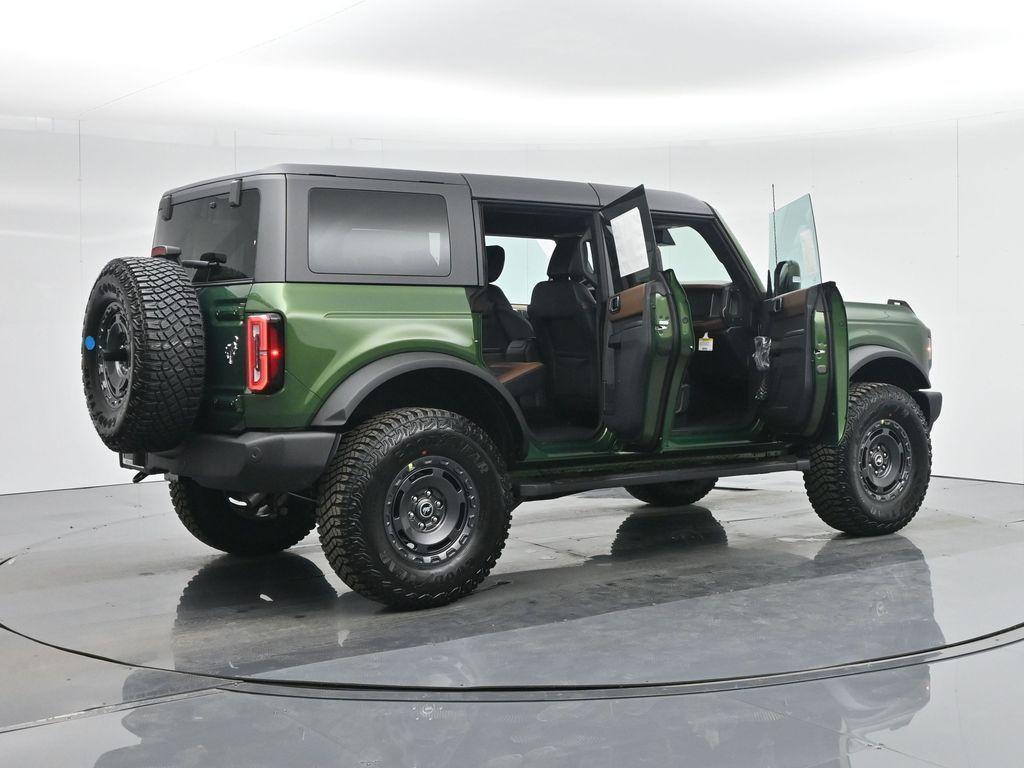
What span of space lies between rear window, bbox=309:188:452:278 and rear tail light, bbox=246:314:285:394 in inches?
13.7

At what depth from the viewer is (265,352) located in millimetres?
4336

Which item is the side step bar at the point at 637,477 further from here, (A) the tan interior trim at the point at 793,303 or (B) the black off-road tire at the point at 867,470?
(A) the tan interior trim at the point at 793,303

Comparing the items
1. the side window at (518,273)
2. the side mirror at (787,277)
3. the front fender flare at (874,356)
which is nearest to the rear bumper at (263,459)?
the side mirror at (787,277)

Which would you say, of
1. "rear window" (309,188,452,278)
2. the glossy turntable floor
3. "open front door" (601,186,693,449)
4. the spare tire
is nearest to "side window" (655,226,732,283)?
"open front door" (601,186,693,449)

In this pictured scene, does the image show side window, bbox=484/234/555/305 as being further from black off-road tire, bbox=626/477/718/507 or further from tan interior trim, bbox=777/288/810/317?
tan interior trim, bbox=777/288/810/317

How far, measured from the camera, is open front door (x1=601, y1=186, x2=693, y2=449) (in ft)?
16.4

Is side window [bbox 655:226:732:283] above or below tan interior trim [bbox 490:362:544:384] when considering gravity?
above

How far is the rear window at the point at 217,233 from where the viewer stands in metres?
4.67

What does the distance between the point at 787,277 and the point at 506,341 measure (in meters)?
1.58

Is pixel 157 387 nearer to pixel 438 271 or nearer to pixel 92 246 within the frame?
pixel 438 271

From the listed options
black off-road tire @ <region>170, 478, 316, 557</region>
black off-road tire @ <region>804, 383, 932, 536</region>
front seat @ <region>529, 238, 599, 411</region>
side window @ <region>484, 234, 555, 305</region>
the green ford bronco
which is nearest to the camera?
the green ford bronco

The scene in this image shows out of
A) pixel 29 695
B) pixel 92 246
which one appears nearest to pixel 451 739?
pixel 29 695

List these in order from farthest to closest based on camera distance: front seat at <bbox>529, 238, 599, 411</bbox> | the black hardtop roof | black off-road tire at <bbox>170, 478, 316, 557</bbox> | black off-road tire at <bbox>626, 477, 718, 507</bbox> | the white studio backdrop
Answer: the white studio backdrop
black off-road tire at <bbox>626, 477, 718, 507</bbox>
black off-road tire at <bbox>170, 478, 316, 557</bbox>
front seat at <bbox>529, 238, 599, 411</bbox>
the black hardtop roof

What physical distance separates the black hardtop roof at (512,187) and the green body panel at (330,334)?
1.76ft
